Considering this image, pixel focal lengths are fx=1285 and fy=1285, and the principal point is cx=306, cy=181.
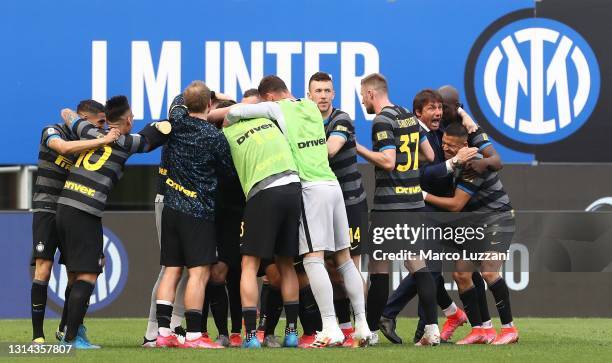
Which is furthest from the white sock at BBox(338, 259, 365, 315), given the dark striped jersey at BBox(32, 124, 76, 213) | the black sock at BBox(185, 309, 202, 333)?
the dark striped jersey at BBox(32, 124, 76, 213)

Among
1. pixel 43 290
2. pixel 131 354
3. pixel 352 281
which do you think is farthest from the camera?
pixel 43 290

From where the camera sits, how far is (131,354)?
8812mm

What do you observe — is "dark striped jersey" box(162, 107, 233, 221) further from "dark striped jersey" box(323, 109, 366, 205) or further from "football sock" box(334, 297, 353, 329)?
"football sock" box(334, 297, 353, 329)

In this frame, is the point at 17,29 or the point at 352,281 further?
the point at 17,29

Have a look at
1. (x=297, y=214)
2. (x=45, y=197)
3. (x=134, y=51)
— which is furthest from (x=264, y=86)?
(x=134, y=51)

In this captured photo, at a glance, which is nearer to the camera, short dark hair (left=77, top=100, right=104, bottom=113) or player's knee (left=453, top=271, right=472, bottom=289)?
short dark hair (left=77, top=100, right=104, bottom=113)

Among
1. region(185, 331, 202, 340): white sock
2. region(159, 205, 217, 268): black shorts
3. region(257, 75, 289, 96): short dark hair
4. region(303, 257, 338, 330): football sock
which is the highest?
region(257, 75, 289, 96): short dark hair

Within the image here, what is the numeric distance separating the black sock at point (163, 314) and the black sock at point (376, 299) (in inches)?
64.7

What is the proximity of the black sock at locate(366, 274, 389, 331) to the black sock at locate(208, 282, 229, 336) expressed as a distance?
3.69 feet

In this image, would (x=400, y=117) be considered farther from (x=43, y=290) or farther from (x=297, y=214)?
(x=43, y=290)

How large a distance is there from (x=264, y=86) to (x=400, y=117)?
1085 millimetres

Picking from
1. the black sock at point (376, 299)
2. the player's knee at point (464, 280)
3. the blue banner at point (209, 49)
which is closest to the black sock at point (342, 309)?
the black sock at point (376, 299)

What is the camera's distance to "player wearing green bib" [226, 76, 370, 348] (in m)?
9.30

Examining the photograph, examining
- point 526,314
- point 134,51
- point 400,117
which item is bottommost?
point 526,314
